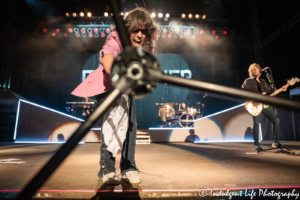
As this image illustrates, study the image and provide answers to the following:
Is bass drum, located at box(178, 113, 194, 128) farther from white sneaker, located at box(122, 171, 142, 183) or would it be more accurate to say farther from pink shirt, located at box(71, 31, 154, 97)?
pink shirt, located at box(71, 31, 154, 97)

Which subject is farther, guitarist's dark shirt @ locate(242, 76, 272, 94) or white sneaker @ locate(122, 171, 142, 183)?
guitarist's dark shirt @ locate(242, 76, 272, 94)

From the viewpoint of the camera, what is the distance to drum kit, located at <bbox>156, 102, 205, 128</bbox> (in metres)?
8.09

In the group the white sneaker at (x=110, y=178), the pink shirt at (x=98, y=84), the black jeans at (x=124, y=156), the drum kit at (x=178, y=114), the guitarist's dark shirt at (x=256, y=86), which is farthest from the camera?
the drum kit at (x=178, y=114)

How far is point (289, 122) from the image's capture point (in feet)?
21.2

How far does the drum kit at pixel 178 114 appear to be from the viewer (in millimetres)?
8086

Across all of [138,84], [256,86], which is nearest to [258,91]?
[256,86]

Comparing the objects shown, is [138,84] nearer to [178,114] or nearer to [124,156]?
[124,156]

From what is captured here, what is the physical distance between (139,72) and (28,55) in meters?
10.9

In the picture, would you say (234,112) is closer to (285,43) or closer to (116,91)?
(285,43)

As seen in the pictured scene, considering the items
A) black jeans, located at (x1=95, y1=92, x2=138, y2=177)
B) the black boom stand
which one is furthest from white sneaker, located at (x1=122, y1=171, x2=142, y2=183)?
the black boom stand

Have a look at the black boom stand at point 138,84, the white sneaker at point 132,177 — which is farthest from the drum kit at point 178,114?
→ the black boom stand at point 138,84

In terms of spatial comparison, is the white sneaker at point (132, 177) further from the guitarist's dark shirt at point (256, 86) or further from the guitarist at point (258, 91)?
the guitarist's dark shirt at point (256, 86)

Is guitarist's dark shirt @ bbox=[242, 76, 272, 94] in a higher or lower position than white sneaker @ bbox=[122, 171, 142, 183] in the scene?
higher

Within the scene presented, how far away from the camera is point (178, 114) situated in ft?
26.8
